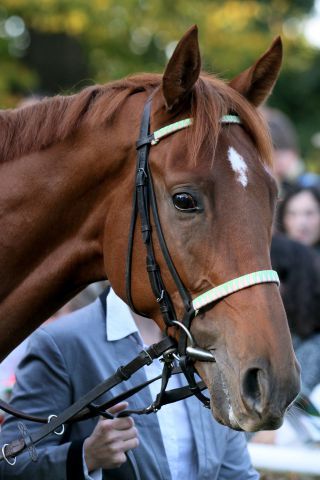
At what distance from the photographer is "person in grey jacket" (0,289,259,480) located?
10.5 ft

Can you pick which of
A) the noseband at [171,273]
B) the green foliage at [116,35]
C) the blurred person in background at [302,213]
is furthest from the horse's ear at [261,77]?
the green foliage at [116,35]

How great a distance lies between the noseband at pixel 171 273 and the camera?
2.81m

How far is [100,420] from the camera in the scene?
130 inches

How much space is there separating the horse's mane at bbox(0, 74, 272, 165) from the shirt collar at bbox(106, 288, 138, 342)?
831mm

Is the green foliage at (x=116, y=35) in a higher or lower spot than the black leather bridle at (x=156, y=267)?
higher

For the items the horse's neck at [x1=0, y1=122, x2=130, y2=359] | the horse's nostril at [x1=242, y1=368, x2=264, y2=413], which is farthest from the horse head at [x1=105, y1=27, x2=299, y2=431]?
the horse's neck at [x1=0, y1=122, x2=130, y2=359]

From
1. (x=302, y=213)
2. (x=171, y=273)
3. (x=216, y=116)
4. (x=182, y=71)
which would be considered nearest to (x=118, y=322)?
(x=171, y=273)

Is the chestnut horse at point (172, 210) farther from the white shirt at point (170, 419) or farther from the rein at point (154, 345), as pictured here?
the white shirt at point (170, 419)

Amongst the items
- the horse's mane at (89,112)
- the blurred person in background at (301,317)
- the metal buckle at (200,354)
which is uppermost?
the horse's mane at (89,112)

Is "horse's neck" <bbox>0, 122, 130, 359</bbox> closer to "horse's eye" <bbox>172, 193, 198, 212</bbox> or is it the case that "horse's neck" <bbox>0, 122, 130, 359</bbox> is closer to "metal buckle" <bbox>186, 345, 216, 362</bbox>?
"horse's eye" <bbox>172, 193, 198, 212</bbox>

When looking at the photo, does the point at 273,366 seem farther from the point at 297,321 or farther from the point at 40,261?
the point at 297,321

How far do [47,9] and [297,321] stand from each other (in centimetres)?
645

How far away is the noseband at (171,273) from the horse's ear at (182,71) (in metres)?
0.11

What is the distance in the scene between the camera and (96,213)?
10.5 ft
